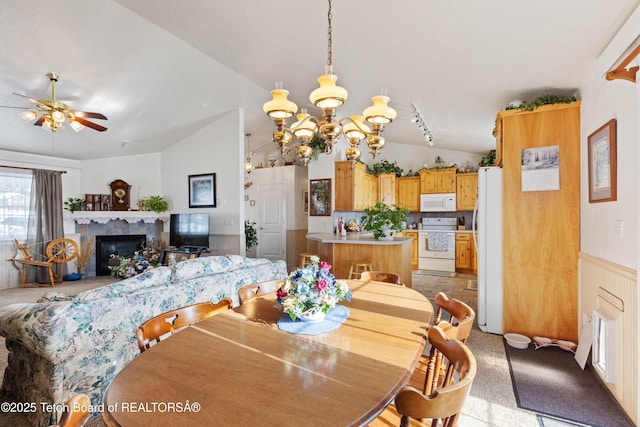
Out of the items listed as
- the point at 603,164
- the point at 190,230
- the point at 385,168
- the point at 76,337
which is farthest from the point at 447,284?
the point at 76,337

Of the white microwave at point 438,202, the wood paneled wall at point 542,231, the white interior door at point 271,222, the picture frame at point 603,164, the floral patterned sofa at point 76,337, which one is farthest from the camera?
the white interior door at point 271,222

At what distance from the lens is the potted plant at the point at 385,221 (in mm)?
4086

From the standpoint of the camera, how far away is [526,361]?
260 centimetres

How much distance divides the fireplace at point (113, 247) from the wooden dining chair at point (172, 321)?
230 inches

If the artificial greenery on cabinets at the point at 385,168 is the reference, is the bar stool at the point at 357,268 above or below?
below

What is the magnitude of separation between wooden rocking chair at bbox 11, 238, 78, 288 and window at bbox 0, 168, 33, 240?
0.21 meters

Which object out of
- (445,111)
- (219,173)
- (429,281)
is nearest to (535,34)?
(445,111)

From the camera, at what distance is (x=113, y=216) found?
20.4ft

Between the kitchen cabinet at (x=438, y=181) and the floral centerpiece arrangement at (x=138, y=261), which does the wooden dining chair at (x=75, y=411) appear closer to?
the floral centerpiece arrangement at (x=138, y=261)

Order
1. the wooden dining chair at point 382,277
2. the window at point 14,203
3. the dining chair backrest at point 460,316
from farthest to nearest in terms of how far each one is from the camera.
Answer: the window at point 14,203
the wooden dining chair at point 382,277
the dining chair backrest at point 460,316

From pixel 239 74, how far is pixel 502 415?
477 centimetres

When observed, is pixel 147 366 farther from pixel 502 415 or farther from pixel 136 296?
pixel 502 415

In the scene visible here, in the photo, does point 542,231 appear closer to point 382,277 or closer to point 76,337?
point 382,277

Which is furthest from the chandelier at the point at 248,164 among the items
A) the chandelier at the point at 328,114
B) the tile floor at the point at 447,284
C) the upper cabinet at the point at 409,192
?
the tile floor at the point at 447,284
